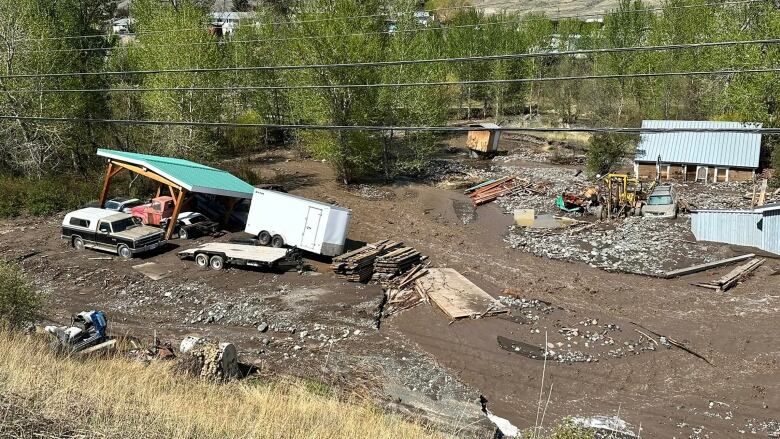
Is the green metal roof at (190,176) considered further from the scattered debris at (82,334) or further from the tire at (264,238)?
the scattered debris at (82,334)

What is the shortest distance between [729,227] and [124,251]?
24.7 metres

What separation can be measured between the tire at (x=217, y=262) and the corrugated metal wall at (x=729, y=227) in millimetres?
19764

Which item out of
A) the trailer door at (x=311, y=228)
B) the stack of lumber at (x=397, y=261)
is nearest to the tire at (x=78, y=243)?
the trailer door at (x=311, y=228)

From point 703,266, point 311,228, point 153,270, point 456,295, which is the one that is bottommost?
point 153,270

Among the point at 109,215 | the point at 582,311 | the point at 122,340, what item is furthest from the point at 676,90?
the point at 122,340

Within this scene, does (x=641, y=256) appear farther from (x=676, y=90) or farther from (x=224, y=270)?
(x=676, y=90)

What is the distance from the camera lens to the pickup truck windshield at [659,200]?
28377mm

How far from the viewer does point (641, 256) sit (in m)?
24.0

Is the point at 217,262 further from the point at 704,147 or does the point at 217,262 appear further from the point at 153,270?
the point at 704,147

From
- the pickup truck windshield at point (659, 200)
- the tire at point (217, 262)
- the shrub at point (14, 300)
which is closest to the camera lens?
the shrub at point (14, 300)

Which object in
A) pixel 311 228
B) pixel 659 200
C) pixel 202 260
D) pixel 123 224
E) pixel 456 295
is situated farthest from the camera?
pixel 659 200

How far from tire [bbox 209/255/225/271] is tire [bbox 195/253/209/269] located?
0.61 ft

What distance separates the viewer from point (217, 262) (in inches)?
864

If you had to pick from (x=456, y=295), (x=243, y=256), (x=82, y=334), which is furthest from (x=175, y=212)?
(x=456, y=295)
